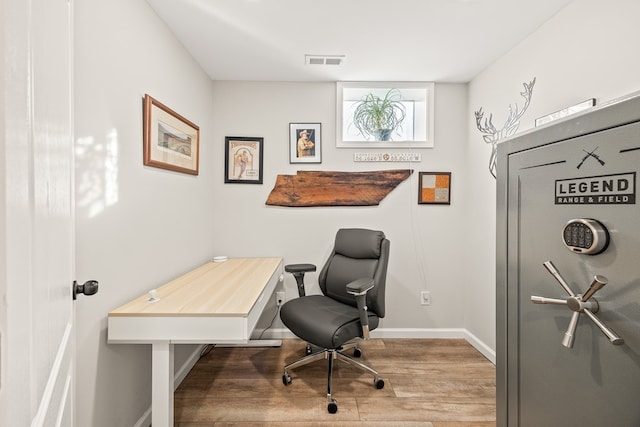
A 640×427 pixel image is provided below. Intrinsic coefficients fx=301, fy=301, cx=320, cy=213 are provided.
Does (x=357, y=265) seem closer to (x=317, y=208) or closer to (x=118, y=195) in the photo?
(x=317, y=208)

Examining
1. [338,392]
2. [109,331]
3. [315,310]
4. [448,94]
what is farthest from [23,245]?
[448,94]

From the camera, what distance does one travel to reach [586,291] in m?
0.76

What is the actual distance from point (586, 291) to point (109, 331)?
1798 mm

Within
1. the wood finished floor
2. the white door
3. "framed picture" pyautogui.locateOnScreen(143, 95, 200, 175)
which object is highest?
"framed picture" pyautogui.locateOnScreen(143, 95, 200, 175)

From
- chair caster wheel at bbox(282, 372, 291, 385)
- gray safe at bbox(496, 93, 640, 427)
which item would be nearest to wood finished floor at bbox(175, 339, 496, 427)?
chair caster wheel at bbox(282, 372, 291, 385)

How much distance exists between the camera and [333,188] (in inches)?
115

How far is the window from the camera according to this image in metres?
2.90

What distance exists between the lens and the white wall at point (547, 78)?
1.51 m

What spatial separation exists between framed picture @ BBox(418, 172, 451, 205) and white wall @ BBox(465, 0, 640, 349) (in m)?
0.21

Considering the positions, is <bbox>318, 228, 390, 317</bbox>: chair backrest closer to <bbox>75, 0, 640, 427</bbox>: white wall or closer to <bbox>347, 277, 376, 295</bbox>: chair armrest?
<bbox>347, 277, 376, 295</bbox>: chair armrest

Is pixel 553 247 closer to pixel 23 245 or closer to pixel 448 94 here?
pixel 23 245

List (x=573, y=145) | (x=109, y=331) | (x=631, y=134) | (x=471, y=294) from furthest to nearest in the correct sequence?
1. (x=471, y=294)
2. (x=109, y=331)
3. (x=573, y=145)
4. (x=631, y=134)

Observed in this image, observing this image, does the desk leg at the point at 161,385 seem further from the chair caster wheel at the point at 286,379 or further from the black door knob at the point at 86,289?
the chair caster wheel at the point at 286,379

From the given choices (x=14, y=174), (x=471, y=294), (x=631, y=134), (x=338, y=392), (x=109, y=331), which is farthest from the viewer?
(x=471, y=294)
